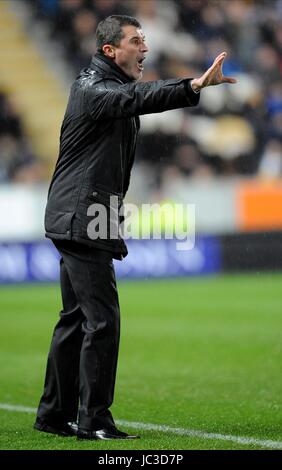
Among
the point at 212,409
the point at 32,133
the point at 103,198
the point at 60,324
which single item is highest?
the point at 32,133

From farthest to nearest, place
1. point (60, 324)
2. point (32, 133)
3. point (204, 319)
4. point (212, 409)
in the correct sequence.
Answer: point (32, 133) < point (204, 319) < point (212, 409) < point (60, 324)

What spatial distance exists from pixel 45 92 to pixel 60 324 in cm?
1577

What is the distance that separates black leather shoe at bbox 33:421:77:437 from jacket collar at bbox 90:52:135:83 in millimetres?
1801

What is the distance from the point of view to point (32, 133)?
20109mm

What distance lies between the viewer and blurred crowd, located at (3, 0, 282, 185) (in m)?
20.0

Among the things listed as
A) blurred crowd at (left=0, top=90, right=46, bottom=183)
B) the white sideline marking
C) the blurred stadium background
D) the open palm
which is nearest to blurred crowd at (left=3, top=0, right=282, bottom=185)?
the blurred stadium background

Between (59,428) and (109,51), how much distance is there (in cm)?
195

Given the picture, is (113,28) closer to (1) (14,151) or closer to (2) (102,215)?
(2) (102,215)

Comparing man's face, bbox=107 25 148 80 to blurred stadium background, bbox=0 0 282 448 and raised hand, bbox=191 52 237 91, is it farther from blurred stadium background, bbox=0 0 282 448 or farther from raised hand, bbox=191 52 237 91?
blurred stadium background, bbox=0 0 282 448

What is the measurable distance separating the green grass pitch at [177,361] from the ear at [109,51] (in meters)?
1.89

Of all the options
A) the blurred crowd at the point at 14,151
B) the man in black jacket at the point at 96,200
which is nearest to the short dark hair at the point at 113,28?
the man in black jacket at the point at 96,200

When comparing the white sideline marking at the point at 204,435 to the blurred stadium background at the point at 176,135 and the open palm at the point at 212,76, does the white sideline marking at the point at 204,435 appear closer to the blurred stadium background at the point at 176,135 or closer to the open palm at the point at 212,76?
the open palm at the point at 212,76
